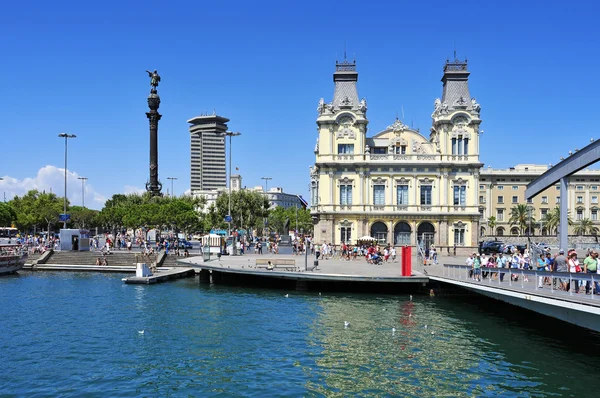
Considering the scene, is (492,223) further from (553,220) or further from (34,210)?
(34,210)

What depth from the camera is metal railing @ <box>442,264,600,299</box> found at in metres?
21.2

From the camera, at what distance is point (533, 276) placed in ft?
85.6

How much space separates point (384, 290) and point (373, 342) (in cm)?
1621

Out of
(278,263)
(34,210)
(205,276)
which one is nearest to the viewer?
(278,263)

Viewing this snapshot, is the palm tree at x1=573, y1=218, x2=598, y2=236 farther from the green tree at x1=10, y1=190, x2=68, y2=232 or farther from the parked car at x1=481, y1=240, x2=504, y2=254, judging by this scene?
the green tree at x1=10, y1=190, x2=68, y2=232

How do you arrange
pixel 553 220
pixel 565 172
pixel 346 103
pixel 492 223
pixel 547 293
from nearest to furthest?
pixel 547 293 < pixel 565 172 < pixel 346 103 < pixel 553 220 < pixel 492 223

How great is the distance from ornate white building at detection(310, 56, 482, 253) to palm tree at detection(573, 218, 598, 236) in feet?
146

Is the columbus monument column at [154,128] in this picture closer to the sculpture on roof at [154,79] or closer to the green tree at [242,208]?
the sculpture on roof at [154,79]

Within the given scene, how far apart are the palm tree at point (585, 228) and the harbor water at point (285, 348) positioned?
74253mm

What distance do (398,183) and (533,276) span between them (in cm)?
4161

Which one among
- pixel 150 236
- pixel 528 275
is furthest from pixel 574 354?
pixel 150 236

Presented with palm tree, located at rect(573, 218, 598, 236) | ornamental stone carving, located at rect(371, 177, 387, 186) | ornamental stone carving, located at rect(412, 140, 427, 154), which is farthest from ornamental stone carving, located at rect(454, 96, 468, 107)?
palm tree, located at rect(573, 218, 598, 236)

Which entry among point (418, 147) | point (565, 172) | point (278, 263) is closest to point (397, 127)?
point (418, 147)

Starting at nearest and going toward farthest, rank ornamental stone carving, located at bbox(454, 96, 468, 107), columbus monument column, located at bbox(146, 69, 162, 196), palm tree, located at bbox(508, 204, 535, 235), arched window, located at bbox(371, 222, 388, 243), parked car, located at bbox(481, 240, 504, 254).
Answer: parked car, located at bbox(481, 240, 504, 254) → ornamental stone carving, located at bbox(454, 96, 468, 107) → arched window, located at bbox(371, 222, 388, 243) → columbus monument column, located at bbox(146, 69, 162, 196) → palm tree, located at bbox(508, 204, 535, 235)
